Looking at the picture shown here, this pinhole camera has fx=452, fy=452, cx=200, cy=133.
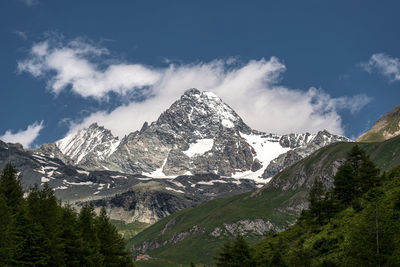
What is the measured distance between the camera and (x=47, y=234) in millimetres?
71938

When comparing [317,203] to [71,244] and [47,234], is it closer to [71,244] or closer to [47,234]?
[71,244]

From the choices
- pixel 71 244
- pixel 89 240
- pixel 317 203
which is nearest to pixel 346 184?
pixel 317 203

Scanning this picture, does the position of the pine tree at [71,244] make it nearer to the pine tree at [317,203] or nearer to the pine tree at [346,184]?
the pine tree at [317,203]

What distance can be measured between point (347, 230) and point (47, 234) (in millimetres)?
55307

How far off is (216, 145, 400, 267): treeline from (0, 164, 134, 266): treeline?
74.2 feet

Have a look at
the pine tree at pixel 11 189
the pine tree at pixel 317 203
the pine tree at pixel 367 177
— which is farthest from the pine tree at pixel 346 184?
the pine tree at pixel 11 189

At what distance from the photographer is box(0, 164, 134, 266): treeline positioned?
64.6m

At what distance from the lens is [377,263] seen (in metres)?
60.4

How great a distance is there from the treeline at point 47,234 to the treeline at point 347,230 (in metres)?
22.6

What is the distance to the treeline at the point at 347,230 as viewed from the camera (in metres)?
61.6

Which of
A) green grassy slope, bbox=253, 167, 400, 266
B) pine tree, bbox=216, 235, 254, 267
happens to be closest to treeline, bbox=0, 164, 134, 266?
pine tree, bbox=216, 235, 254, 267

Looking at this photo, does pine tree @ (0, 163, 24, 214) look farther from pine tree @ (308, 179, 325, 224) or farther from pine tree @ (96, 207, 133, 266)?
pine tree @ (308, 179, 325, 224)

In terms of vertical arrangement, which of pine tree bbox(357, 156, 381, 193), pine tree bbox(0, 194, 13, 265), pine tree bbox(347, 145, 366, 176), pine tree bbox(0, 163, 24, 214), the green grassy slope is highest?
pine tree bbox(0, 163, 24, 214)

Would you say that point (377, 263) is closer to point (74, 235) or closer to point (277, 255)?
point (277, 255)
